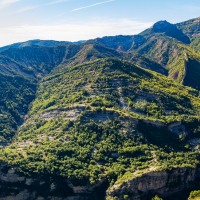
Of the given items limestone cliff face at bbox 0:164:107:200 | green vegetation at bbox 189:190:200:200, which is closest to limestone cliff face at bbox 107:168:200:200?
green vegetation at bbox 189:190:200:200

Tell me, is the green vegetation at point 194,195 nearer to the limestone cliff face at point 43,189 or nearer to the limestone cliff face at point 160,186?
the limestone cliff face at point 160,186

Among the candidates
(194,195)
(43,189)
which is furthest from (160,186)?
(43,189)

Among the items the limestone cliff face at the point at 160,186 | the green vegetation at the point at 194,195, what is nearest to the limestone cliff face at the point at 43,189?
the limestone cliff face at the point at 160,186

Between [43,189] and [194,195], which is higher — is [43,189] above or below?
above

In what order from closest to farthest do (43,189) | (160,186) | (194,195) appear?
1. (194,195)
2. (160,186)
3. (43,189)

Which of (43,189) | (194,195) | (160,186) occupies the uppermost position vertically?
(43,189)

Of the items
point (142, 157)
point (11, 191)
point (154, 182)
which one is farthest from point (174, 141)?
point (11, 191)

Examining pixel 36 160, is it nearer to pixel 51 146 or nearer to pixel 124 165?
pixel 51 146

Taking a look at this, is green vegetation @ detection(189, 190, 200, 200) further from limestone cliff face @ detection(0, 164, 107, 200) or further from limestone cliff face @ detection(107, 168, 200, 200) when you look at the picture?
limestone cliff face @ detection(0, 164, 107, 200)

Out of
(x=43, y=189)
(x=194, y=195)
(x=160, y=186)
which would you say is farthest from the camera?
(x=43, y=189)

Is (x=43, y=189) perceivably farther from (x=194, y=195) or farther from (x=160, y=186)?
(x=194, y=195)
